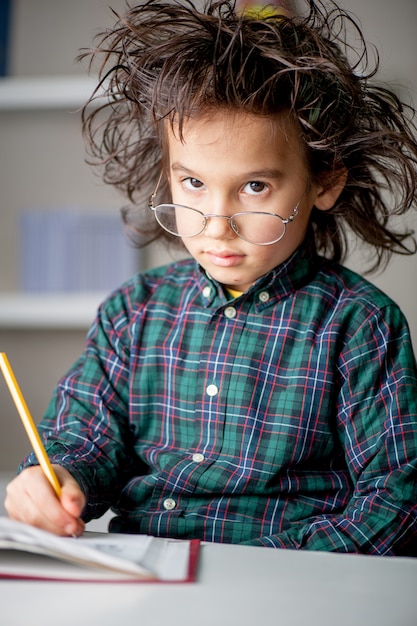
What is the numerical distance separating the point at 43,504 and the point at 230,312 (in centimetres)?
41

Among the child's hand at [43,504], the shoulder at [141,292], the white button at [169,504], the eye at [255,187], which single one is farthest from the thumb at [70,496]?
the eye at [255,187]

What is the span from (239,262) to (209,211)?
3.4 inches

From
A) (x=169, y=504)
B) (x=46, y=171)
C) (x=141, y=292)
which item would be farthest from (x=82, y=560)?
(x=46, y=171)

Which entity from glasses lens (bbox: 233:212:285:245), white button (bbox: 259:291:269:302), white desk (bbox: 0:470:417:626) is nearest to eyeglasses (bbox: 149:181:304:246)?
glasses lens (bbox: 233:212:285:245)

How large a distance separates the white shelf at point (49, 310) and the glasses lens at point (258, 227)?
1192mm

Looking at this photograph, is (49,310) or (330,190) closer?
(330,190)

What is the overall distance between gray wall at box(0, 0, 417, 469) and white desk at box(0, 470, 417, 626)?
1.58 metres

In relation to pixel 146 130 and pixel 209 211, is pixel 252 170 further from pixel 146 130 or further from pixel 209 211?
pixel 146 130

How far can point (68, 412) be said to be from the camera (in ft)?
3.79

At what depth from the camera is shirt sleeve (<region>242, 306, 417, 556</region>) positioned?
95 centimetres

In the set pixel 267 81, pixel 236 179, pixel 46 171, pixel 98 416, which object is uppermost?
pixel 267 81

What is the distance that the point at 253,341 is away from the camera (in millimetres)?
1111

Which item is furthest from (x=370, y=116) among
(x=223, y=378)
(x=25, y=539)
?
(x=25, y=539)

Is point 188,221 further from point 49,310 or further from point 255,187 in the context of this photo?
point 49,310
